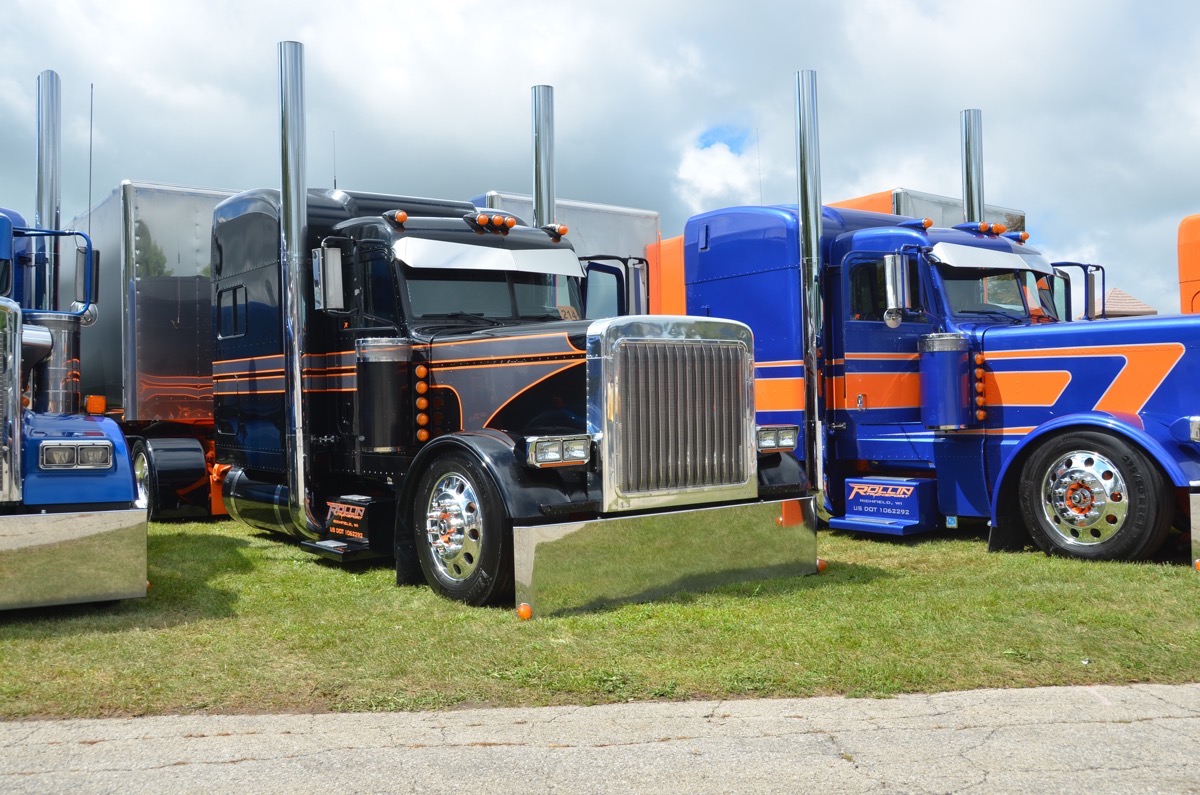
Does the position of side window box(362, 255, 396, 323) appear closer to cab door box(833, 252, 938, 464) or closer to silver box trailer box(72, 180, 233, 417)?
cab door box(833, 252, 938, 464)

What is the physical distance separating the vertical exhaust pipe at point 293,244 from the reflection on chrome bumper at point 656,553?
2792 mm

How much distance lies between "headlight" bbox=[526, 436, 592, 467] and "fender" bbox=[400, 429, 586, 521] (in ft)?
0.52

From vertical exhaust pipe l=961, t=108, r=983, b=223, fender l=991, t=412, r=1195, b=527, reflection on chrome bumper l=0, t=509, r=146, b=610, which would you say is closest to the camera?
reflection on chrome bumper l=0, t=509, r=146, b=610

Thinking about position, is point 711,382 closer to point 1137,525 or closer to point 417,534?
point 417,534

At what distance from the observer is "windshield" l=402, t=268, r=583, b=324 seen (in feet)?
26.5

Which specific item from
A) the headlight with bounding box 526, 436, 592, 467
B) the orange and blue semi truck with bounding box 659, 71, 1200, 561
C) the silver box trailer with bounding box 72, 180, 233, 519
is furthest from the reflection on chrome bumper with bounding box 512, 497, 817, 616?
the silver box trailer with bounding box 72, 180, 233, 519

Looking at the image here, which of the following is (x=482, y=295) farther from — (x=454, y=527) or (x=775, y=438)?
(x=775, y=438)

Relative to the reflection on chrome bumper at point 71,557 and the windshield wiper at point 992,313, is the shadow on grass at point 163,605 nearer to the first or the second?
the reflection on chrome bumper at point 71,557

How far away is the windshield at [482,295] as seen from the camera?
807cm

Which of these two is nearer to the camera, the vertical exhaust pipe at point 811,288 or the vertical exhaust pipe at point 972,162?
the vertical exhaust pipe at point 811,288

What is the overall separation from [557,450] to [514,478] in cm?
31

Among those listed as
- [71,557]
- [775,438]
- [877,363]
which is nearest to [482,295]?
[775,438]

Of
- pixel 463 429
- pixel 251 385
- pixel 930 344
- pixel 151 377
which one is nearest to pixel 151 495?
pixel 151 377

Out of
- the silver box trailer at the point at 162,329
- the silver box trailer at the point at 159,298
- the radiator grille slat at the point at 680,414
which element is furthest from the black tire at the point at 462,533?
the silver box trailer at the point at 159,298
